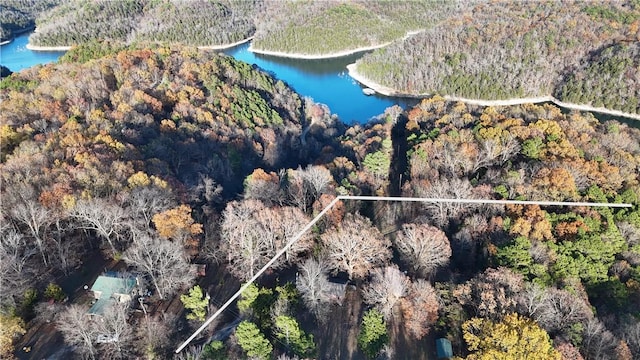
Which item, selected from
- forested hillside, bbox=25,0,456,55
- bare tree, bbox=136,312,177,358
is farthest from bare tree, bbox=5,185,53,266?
forested hillside, bbox=25,0,456,55

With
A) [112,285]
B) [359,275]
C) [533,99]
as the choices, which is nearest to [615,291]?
[359,275]

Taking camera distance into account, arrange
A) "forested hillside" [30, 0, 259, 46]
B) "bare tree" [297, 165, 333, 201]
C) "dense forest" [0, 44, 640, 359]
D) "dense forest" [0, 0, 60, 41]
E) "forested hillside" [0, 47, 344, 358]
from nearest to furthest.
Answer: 1. "dense forest" [0, 44, 640, 359]
2. "forested hillside" [0, 47, 344, 358]
3. "bare tree" [297, 165, 333, 201]
4. "forested hillside" [30, 0, 259, 46]
5. "dense forest" [0, 0, 60, 41]

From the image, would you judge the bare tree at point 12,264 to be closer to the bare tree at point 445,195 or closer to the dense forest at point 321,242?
the dense forest at point 321,242

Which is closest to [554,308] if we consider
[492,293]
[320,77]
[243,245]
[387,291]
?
[492,293]

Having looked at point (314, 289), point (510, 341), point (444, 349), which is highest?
point (510, 341)

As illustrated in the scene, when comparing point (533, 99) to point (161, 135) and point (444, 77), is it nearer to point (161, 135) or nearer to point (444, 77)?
point (444, 77)

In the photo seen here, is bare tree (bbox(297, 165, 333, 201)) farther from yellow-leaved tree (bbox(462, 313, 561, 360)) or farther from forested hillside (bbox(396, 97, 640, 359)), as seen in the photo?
yellow-leaved tree (bbox(462, 313, 561, 360))

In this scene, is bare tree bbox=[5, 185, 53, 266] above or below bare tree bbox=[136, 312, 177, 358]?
above

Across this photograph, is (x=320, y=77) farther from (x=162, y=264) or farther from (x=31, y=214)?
(x=162, y=264)
